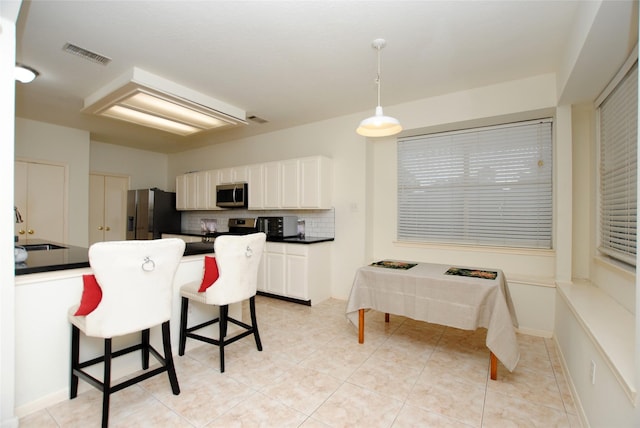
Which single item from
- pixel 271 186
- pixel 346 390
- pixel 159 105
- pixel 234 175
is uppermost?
pixel 159 105

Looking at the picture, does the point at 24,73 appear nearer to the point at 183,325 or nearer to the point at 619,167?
the point at 183,325

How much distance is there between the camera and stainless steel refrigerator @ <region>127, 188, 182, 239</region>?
5805 millimetres

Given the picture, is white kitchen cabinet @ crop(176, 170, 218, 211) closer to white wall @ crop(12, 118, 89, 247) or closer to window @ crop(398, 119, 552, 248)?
white wall @ crop(12, 118, 89, 247)

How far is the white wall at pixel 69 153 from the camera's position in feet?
14.6

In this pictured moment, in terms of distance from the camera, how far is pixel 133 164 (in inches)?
243

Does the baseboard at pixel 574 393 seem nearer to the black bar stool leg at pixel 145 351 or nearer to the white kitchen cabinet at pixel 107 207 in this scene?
the black bar stool leg at pixel 145 351

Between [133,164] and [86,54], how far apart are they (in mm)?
4047

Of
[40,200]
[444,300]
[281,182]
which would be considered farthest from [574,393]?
[40,200]

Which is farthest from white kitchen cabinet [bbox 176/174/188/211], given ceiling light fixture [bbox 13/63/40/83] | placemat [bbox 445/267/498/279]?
placemat [bbox 445/267/498/279]

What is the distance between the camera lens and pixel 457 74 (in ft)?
9.77

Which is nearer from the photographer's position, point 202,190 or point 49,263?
point 49,263

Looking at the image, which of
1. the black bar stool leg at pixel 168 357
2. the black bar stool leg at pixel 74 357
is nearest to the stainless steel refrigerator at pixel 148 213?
the black bar stool leg at pixel 74 357

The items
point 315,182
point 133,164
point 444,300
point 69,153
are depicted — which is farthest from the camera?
point 133,164

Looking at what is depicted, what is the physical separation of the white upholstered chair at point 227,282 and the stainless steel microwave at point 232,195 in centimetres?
256
